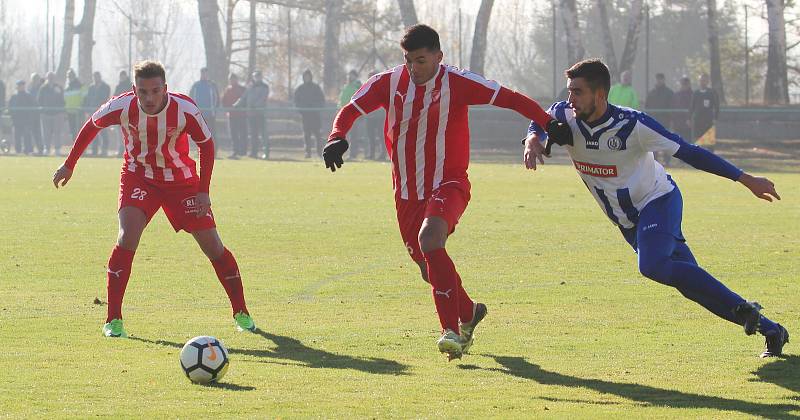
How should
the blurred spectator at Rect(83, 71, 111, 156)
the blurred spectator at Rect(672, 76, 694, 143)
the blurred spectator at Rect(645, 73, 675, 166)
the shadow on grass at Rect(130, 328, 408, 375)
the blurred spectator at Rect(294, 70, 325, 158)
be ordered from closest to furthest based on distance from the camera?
1. the shadow on grass at Rect(130, 328, 408, 375)
2. the blurred spectator at Rect(672, 76, 694, 143)
3. the blurred spectator at Rect(645, 73, 675, 166)
4. the blurred spectator at Rect(294, 70, 325, 158)
5. the blurred spectator at Rect(83, 71, 111, 156)

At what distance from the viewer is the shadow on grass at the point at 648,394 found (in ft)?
19.7

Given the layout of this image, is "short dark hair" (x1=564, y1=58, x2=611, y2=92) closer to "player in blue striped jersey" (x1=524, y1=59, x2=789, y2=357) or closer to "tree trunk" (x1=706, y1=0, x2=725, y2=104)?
"player in blue striped jersey" (x1=524, y1=59, x2=789, y2=357)

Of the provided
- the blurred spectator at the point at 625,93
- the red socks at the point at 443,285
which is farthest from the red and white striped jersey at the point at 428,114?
the blurred spectator at the point at 625,93

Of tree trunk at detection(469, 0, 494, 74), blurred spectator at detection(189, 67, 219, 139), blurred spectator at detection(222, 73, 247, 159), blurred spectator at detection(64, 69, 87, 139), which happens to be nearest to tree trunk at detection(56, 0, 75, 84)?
blurred spectator at detection(64, 69, 87, 139)

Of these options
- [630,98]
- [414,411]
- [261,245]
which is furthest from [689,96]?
[414,411]

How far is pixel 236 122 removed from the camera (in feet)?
109

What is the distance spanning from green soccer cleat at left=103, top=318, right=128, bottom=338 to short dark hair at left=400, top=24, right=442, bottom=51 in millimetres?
2381

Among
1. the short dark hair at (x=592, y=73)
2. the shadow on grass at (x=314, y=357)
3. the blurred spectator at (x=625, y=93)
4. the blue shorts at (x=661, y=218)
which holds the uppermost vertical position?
the blurred spectator at (x=625, y=93)

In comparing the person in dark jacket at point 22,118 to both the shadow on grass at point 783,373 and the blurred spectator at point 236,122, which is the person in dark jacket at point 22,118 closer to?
the blurred spectator at point 236,122

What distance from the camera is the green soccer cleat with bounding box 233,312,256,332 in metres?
8.47

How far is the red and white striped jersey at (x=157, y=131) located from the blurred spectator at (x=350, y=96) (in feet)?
69.9

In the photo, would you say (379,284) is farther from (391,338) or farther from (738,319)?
(738,319)

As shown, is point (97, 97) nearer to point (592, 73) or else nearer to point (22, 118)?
point (22, 118)

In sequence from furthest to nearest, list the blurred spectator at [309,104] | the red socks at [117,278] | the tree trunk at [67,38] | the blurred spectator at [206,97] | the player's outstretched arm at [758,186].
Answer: the tree trunk at [67,38], the blurred spectator at [206,97], the blurred spectator at [309,104], the red socks at [117,278], the player's outstretched arm at [758,186]
